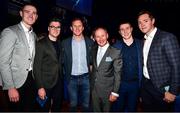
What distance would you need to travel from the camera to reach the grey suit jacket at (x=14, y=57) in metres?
3.08

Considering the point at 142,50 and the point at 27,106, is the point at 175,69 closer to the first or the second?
the point at 142,50

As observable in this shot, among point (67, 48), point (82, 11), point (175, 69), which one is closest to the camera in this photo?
point (175, 69)

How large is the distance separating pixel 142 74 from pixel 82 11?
5724 mm

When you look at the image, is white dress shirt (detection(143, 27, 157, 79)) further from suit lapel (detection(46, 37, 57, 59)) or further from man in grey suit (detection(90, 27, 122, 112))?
suit lapel (detection(46, 37, 57, 59))

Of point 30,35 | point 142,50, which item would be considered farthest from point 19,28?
point 142,50

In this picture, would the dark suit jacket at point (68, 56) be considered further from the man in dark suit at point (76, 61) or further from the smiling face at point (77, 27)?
the smiling face at point (77, 27)

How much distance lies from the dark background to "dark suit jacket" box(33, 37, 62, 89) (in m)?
3.03

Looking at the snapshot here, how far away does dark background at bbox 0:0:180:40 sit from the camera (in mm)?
7633

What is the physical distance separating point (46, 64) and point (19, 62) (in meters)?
0.46

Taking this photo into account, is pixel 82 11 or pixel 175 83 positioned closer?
pixel 175 83

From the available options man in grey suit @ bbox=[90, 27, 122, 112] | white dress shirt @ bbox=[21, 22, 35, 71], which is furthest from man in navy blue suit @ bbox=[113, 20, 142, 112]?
white dress shirt @ bbox=[21, 22, 35, 71]

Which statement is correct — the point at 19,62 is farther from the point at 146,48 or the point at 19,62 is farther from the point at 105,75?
the point at 146,48

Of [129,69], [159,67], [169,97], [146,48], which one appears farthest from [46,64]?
[169,97]

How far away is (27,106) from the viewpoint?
3.42 metres
